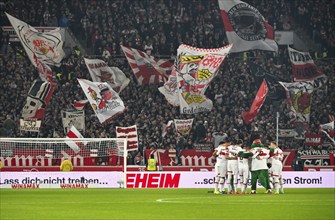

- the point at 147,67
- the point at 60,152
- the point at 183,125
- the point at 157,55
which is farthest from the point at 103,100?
the point at 157,55

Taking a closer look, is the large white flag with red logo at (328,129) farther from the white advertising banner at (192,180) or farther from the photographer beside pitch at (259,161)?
the photographer beside pitch at (259,161)

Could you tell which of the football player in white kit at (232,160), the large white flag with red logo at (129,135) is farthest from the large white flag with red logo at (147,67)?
the football player in white kit at (232,160)

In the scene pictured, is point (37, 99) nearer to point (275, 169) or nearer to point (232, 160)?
point (232, 160)

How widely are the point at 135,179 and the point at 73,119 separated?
4942 millimetres

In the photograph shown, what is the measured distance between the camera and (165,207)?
26.8m

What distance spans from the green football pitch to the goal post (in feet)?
34.7

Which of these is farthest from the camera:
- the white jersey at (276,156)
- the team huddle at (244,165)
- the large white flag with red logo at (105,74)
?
the large white flag with red logo at (105,74)

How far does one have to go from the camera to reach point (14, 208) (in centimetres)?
2583

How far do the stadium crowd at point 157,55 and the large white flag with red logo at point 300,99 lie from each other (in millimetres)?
2343

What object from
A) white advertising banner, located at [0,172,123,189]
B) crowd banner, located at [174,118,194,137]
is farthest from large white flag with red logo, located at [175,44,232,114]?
white advertising banner, located at [0,172,123,189]

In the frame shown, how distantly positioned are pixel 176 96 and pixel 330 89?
10838 millimetres

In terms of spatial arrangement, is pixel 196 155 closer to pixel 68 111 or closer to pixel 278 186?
pixel 68 111

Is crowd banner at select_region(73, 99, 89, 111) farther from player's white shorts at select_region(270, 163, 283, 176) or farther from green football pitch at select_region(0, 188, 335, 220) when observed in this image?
green football pitch at select_region(0, 188, 335, 220)

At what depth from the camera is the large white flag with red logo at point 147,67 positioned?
49188 mm
